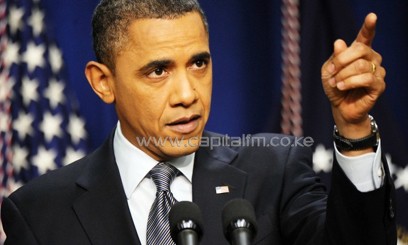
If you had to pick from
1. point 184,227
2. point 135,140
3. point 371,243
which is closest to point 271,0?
point 135,140

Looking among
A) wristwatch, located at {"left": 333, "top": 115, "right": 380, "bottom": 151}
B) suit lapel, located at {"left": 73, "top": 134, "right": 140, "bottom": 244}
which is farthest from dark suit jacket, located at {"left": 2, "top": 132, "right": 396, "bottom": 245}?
wristwatch, located at {"left": 333, "top": 115, "right": 380, "bottom": 151}

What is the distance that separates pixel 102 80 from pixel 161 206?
1.51 feet

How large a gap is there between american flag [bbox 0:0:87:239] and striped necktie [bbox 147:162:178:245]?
972 millimetres

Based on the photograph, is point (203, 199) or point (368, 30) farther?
point (203, 199)

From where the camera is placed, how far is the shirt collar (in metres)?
2.33

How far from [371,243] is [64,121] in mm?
1667

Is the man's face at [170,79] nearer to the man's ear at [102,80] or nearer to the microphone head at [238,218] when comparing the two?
the man's ear at [102,80]

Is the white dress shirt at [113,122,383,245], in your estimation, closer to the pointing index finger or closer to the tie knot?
the tie knot

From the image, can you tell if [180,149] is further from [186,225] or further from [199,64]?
[186,225]

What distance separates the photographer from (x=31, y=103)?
315 cm

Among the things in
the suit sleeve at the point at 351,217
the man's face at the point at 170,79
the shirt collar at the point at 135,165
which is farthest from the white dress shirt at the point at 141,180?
the suit sleeve at the point at 351,217

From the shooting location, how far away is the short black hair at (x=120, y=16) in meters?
2.22

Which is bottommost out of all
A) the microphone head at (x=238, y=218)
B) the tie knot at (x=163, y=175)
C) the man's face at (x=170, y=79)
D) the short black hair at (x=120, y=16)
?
the tie knot at (x=163, y=175)

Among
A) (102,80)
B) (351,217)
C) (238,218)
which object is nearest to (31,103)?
(102,80)
